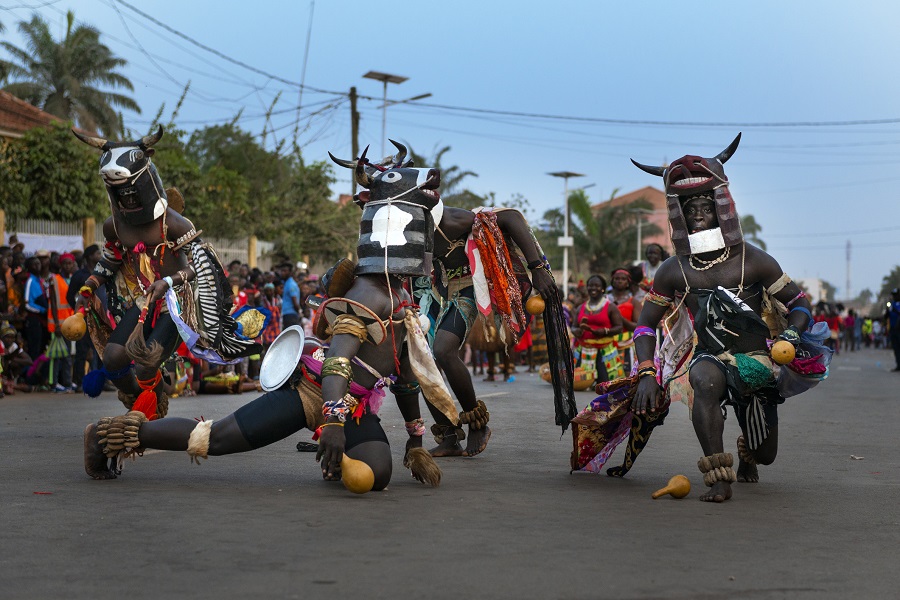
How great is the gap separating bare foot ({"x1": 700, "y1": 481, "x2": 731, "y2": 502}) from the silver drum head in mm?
2304

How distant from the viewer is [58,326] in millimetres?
15680

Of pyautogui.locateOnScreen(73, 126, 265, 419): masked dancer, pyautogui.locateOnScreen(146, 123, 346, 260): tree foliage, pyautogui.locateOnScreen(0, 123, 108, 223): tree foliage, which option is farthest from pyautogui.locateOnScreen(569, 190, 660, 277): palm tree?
pyautogui.locateOnScreen(73, 126, 265, 419): masked dancer

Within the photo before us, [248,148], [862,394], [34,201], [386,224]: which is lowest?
[862,394]


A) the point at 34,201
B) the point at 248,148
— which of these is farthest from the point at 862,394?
the point at 248,148

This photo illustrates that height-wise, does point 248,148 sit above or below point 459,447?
above

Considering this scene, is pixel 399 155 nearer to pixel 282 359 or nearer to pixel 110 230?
pixel 282 359

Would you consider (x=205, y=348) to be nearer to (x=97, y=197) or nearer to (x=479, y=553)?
(x=479, y=553)

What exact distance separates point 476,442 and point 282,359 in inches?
89.9

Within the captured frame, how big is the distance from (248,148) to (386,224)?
31136mm

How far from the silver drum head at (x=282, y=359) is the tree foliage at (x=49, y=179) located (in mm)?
18502

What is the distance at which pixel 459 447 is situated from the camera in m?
8.62

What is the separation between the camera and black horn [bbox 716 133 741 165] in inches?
283

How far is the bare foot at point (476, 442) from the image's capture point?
28.2 feet

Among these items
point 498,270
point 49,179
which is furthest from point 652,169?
point 49,179
